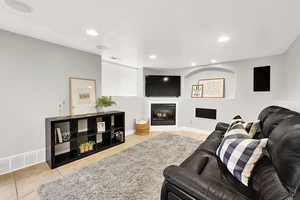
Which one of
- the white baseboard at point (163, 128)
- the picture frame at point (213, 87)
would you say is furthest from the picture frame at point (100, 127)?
the picture frame at point (213, 87)

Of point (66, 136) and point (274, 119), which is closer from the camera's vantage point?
point (274, 119)

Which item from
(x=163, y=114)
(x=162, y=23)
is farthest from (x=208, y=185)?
(x=163, y=114)

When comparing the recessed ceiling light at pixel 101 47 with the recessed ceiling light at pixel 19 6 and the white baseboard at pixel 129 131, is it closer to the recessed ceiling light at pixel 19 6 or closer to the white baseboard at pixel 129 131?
the recessed ceiling light at pixel 19 6

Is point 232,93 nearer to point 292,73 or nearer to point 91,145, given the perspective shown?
point 292,73

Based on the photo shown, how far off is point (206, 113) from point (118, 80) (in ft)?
9.82

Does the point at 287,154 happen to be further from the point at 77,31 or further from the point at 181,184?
the point at 77,31

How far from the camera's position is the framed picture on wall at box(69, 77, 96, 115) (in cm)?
274

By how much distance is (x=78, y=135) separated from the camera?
102 inches

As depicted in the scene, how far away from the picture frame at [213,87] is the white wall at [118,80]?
230 centimetres

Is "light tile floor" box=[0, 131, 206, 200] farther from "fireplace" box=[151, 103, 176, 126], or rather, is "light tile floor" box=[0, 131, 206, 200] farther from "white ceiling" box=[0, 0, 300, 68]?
"fireplace" box=[151, 103, 176, 126]

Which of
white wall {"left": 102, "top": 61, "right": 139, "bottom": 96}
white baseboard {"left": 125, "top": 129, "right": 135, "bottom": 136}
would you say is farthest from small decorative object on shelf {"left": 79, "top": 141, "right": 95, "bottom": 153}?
white wall {"left": 102, "top": 61, "right": 139, "bottom": 96}

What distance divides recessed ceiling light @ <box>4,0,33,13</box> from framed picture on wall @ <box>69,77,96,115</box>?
4.44 ft

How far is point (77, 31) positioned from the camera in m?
2.01

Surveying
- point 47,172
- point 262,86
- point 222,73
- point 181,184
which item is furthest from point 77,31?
point 262,86
